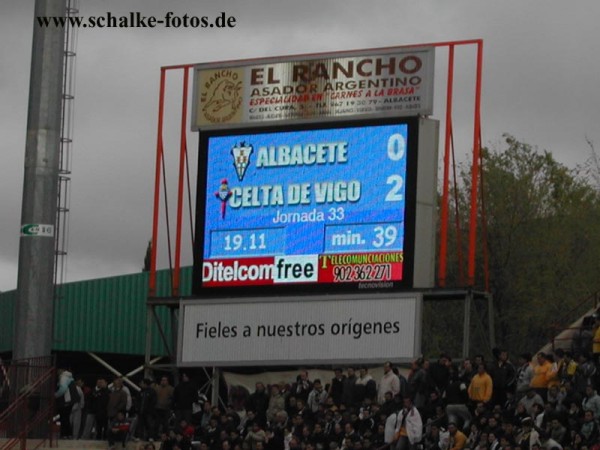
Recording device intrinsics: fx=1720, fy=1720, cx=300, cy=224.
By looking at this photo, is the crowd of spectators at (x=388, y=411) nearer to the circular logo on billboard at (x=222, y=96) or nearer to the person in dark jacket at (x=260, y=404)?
the person in dark jacket at (x=260, y=404)

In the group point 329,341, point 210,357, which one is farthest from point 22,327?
point 329,341

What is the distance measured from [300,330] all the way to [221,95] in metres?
4.93

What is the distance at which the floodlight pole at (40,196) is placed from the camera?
3209 cm

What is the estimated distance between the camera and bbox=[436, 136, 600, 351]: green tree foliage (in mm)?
50688

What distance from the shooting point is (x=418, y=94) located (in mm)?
31625

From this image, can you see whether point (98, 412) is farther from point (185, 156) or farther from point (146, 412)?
point (185, 156)

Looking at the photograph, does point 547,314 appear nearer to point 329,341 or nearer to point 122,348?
point 122,348

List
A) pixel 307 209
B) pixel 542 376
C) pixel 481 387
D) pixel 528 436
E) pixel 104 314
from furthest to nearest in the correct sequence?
pixel 104 314 < pixel 307 209 < pixel 481 387 < pixel 542 376 < pixel 528 436

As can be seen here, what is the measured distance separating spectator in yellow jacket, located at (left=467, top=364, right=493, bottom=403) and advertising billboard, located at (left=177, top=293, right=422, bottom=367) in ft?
10.5

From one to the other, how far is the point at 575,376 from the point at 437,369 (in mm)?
3122

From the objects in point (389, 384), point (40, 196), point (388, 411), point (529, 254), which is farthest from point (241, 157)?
point (529, 254)

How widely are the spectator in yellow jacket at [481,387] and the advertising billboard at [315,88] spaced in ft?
18.7

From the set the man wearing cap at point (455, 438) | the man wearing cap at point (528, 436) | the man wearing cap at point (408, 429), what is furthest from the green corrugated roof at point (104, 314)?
the man wearing cap at point (528, 436)

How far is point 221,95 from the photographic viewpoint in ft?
110
